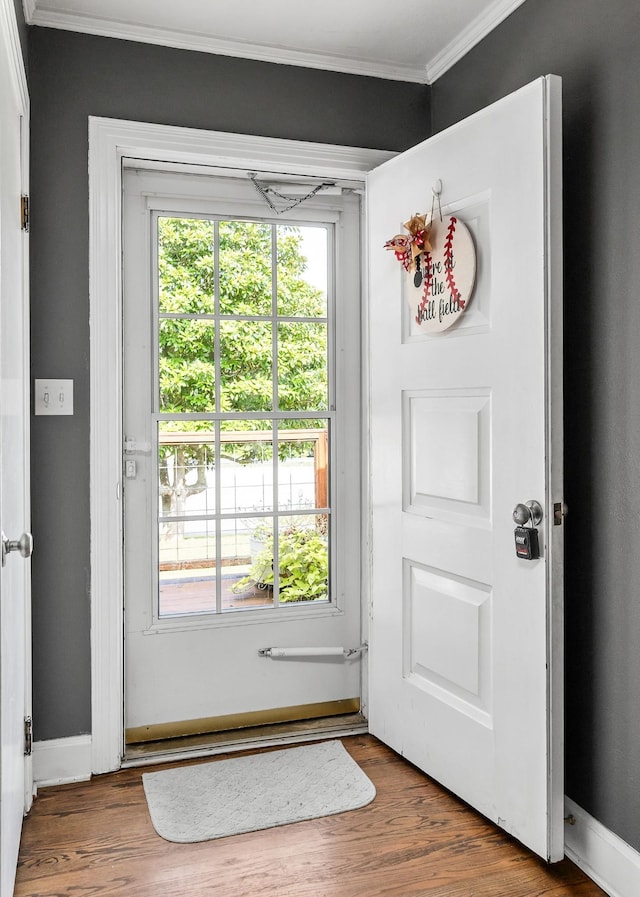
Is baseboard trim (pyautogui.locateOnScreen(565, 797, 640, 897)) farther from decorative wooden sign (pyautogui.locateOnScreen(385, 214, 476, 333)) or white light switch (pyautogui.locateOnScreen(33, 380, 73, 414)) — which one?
white light switch (pyautogui.locateOnScreen(33, 380, 73, 414))

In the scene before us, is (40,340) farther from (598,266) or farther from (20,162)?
(598,266)

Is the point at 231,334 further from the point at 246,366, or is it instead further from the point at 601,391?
the point at 601,391

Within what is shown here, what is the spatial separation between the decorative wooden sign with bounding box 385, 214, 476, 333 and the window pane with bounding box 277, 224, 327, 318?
1.50ft

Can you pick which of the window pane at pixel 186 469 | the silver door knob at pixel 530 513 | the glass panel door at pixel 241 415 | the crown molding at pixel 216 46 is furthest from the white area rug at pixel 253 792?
the crown molding at pixel 216 46

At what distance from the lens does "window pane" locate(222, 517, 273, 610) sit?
2.61 m

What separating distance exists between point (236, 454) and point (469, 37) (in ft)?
5.20

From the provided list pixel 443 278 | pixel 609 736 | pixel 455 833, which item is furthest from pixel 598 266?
pixel 455 833

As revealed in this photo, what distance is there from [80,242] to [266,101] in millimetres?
789

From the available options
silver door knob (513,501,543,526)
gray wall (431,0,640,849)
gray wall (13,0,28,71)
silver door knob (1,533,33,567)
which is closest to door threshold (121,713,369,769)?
gray wall (431,0,640,849)

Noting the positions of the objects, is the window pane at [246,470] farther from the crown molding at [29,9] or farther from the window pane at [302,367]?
the crown molding at [29,9]

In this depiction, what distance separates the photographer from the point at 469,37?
2.29 m

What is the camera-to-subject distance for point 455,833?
77.2 inches

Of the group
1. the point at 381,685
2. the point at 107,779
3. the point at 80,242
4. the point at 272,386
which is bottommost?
the point at 107,779

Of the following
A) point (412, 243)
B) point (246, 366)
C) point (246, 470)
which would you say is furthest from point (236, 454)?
point (412, 243)
